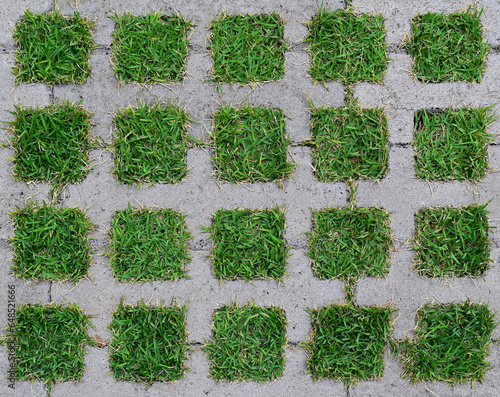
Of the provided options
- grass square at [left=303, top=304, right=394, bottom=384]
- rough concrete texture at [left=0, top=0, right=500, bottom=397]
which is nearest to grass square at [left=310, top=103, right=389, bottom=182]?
rough concrete texture at [left=0, top=0, right=500, bottom=397]

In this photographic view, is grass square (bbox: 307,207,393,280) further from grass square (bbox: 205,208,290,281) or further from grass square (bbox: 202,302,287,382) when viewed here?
grass square (bbox: 202,302,287,382)

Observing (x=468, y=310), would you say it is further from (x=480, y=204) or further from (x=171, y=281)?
(x=171, y=281)

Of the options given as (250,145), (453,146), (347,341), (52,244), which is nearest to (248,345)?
(347,341)

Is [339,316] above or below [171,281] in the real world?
below

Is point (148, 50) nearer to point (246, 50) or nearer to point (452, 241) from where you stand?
point (246, 50)

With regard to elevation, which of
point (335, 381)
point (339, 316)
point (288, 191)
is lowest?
point (335, 381)

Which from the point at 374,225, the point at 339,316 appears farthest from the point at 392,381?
the point at 374,225
